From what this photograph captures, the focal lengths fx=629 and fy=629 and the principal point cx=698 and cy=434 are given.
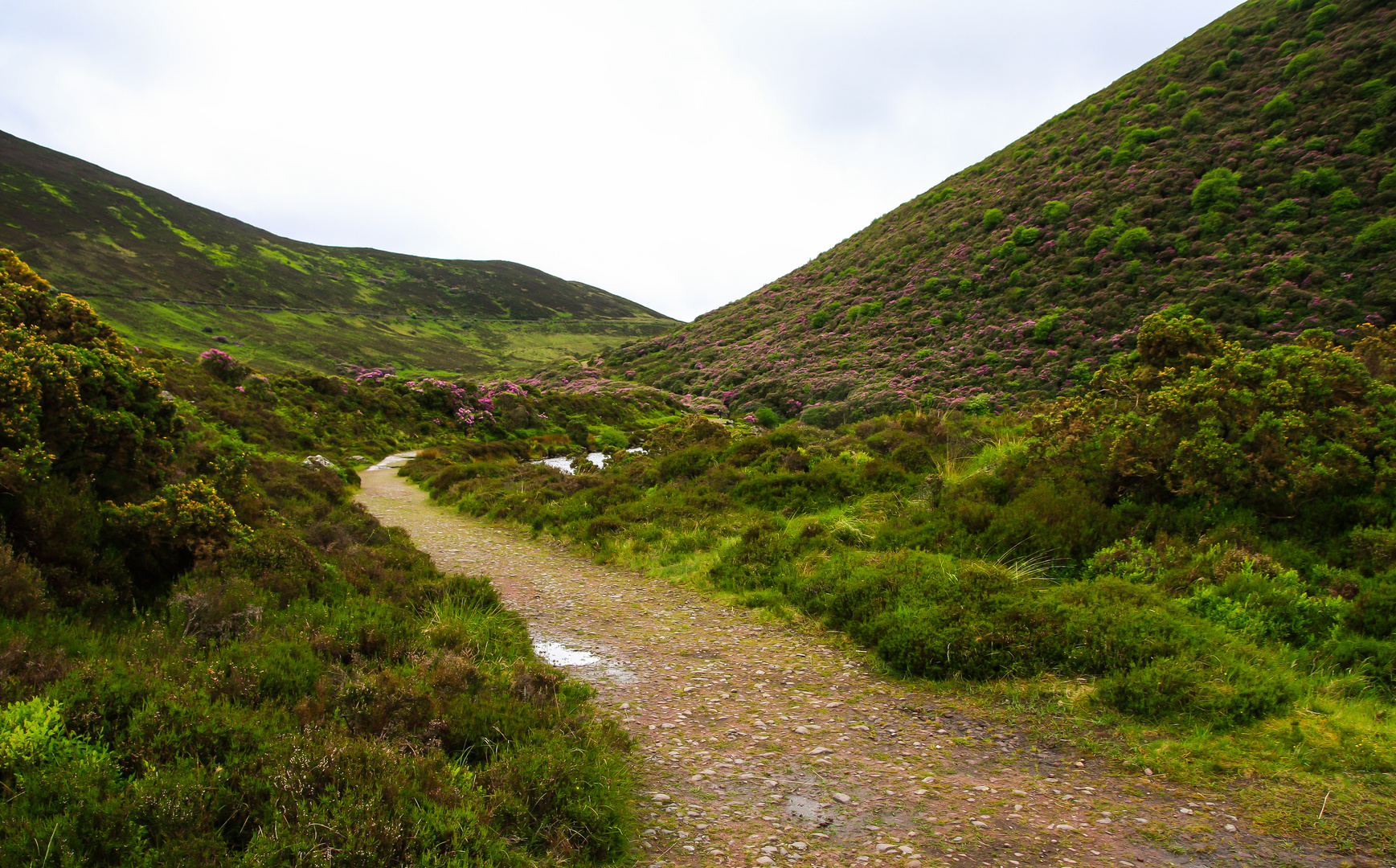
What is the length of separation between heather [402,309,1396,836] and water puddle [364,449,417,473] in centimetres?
1713

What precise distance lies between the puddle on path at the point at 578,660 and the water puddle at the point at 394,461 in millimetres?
20193

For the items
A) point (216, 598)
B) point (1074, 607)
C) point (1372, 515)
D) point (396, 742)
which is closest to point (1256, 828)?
point (1074, 607)

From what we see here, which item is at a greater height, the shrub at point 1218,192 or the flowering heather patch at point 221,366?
the shrub at point 1218,192

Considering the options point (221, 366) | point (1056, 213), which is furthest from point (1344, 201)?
point (221, 366)

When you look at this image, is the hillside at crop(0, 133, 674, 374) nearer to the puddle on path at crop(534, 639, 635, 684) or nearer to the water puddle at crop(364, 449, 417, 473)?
the water puddle at crop(364, 449, 417, 473)

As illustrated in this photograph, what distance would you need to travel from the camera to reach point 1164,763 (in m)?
4.41

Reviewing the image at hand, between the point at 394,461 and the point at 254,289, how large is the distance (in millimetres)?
102797

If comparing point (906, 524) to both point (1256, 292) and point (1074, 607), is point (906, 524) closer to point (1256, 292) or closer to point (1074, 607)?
point (1074, 607)

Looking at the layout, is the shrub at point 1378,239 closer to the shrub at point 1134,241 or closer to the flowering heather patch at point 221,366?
the shrub at point 1134,241

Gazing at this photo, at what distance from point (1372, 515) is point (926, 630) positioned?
15.7 feet

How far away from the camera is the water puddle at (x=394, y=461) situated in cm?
2561

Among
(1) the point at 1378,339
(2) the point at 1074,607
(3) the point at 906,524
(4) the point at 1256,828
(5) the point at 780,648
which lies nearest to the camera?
(4) the point at 1256,828

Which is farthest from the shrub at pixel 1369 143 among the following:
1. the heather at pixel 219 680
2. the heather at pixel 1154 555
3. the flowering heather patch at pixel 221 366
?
the flowering heather patch at pixel 221 366

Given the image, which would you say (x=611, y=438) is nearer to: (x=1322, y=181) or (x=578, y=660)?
(x=578, y=660)
